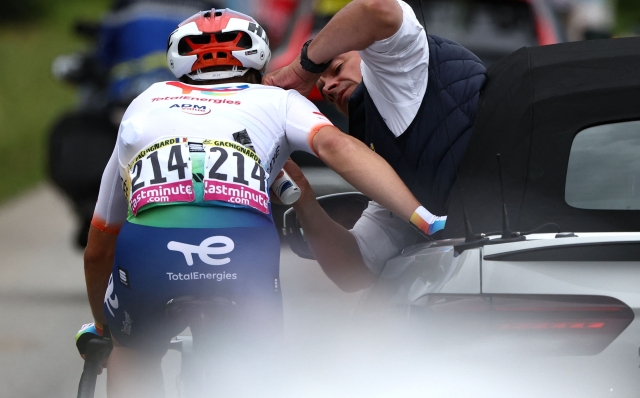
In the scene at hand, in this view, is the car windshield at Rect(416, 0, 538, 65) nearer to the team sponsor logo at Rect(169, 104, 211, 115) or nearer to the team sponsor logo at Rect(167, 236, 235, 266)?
the team sponsor logo at Rect(169, 104, 211, 115)

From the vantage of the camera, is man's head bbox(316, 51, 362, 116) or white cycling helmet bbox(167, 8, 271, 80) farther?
man's head bbox(316, 51, 362, 116)

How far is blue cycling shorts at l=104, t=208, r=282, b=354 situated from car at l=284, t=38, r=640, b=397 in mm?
385

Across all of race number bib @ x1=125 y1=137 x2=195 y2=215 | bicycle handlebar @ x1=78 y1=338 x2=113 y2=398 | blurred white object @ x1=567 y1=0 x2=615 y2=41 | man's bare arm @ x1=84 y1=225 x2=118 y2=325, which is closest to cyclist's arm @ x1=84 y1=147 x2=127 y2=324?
man's bare arm @ x1=84 y1=225 x2=118 y2=325

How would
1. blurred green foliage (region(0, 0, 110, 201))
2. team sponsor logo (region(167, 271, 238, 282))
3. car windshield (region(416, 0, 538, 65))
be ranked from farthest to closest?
blurred green foliage (region(0, 0, 110, 201)) → car windshield (region(416, 0, 538, 65)) → team sponsor logo (region(167, 271, 238, 282))

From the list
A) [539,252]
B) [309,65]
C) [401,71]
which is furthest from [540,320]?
[309,65]

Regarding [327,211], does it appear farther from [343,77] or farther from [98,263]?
[98,263]

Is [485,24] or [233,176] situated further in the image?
[485,24]

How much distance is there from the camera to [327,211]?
Result: 14.4 ft

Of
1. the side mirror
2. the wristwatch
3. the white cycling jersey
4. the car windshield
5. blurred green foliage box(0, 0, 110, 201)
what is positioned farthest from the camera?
blurred green foliage box(0, 0, 110, 201)

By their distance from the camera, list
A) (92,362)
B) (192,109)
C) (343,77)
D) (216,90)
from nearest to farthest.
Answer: (192,109) < (216,90) < (92,362) < (343,77)

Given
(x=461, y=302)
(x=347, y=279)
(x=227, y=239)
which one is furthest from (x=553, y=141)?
(x=347, y=279)

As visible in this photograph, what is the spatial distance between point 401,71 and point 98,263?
3.94 ft

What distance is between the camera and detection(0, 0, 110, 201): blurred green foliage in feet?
57.4

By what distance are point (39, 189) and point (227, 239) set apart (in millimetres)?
12320
